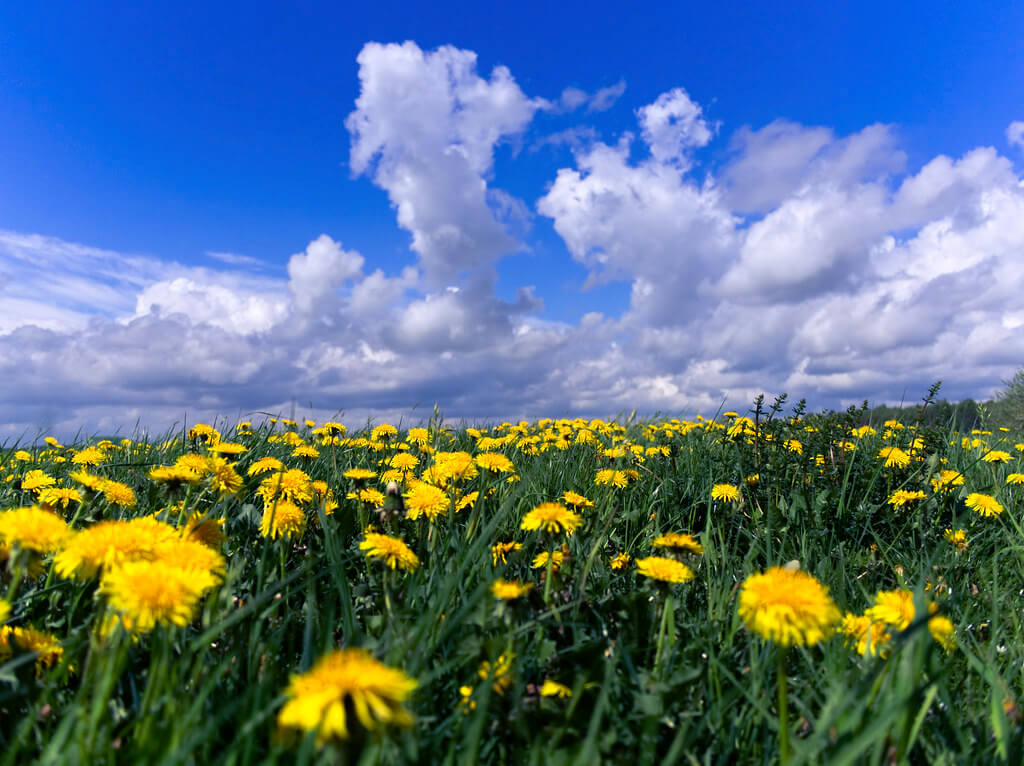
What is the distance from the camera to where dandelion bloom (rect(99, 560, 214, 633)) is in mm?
1380

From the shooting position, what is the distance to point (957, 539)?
3662 mm

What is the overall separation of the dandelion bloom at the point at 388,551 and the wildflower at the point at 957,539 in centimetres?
318

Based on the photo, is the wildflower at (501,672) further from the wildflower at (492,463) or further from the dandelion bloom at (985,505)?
the dandelion bloom at (985,505)

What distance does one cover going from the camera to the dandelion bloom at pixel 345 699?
1.08 meters

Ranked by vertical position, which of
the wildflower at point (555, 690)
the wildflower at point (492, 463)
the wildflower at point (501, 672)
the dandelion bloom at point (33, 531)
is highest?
the wildflower at point (492, 463)

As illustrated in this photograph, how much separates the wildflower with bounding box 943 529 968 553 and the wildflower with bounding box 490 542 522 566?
8.62ft

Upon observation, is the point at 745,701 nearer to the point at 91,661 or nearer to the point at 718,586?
the point at 718,586

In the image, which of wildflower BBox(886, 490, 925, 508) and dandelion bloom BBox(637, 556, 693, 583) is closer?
dandelion bloom BBox(637, 556, 693, 583)

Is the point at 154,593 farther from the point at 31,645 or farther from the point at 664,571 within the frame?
the point at 664,571

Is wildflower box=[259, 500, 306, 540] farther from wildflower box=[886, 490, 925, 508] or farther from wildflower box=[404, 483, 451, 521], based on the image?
wildflower box=[886, 490, 925, 508]

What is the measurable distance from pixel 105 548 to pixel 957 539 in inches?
164

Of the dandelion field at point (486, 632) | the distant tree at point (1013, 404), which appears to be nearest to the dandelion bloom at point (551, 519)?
the dandelion field at point (486, 632)

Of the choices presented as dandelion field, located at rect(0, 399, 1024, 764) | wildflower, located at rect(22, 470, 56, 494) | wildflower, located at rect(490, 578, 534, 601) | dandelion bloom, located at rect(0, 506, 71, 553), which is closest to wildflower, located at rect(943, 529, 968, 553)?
dandelion field, located at rect(0, 399, 1024, 764)

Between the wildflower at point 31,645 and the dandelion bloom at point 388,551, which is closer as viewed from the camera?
the wildflower at point 31,645
